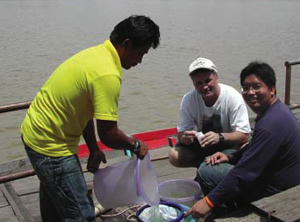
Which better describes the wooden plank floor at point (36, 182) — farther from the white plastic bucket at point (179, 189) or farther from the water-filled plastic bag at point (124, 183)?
the water-filled plastic bag at point (124, 183)

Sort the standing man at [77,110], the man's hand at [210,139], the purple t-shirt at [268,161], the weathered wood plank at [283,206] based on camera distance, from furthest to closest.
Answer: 1. the man's hand at [210,139]
2. the purple t-shirt at [268,161]
3. the standing man at [77,110]
4. the weathered wood plank at [283,206]

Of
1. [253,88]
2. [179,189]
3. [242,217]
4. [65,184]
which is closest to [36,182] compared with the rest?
[179,189]

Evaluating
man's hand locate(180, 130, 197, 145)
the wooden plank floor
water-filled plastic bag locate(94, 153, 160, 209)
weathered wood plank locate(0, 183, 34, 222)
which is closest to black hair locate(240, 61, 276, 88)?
water-filled plastic bag locate(94, 153, 160, 209)

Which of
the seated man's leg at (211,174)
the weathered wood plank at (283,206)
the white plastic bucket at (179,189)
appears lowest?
the white plastic bucket at (179,189)

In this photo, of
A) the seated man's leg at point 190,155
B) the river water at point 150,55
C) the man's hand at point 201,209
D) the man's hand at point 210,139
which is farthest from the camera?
the river water at point 150,55

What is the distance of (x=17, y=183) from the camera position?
4391 millimetres

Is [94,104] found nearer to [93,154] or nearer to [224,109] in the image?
[93,154]

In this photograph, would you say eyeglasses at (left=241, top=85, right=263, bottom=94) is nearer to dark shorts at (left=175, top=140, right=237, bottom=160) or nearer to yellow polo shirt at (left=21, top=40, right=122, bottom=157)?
yellow polo shirt at (left=21, top=40, right=122, bottom=157)

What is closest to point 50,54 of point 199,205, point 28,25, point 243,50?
point 243,50

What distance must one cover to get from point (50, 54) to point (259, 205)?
13.1 m

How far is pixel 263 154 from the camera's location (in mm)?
2414

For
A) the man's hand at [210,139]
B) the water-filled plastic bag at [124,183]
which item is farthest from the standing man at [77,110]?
the man's hand at [210,139]

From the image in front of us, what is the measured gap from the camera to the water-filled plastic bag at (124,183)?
112 inches

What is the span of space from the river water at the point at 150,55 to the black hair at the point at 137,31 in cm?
475
